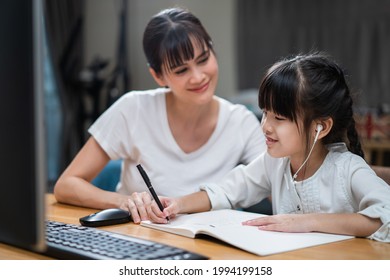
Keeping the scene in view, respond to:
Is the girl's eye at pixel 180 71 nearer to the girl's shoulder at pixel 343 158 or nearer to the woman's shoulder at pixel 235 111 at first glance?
the woman's shoulder at pixel 235 111

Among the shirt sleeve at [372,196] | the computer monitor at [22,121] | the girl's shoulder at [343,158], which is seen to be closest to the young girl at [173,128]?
the girl's shoulder at [343,158]

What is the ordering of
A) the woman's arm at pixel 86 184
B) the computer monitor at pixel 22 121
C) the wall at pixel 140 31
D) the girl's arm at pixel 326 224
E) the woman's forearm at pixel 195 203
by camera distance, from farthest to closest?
the wall at pixel 140 31 → the woman's arm at pixel 86 184 → the woman's forearm at pixel 195 203 → the girl's arm at pixel 326 224 → the computer monitor at pixel 22 121

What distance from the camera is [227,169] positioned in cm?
177

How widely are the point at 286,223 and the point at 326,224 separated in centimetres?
8

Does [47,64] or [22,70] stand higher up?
[22,70]

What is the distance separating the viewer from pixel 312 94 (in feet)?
4.13

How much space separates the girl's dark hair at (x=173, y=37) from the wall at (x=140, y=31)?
3.39m

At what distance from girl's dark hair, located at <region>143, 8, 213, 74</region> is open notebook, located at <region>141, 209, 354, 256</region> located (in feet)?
1.83

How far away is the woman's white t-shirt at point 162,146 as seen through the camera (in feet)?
5.67

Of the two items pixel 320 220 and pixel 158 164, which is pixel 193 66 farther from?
pixel 320 220

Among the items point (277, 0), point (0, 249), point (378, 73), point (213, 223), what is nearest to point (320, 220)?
point (213, 223)

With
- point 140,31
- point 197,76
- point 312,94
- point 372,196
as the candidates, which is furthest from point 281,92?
point 140,31

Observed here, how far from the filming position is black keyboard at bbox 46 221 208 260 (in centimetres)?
85

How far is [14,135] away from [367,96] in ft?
13.7
